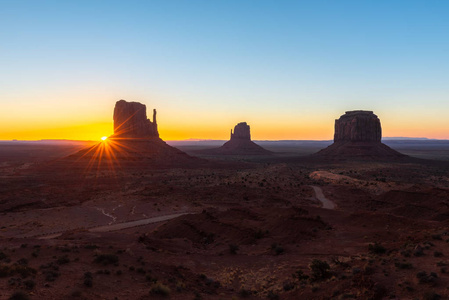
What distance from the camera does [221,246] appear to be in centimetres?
2023

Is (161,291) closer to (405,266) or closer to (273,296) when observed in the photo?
(273,296)

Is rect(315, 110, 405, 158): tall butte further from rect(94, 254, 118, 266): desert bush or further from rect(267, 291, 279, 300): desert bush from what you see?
rect(94, 254, 118, 266): desert bush

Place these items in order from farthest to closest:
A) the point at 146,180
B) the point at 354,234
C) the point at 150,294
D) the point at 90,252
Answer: the point at 146,180
the point at 354,234
the point at 90,252
the point at 150,294

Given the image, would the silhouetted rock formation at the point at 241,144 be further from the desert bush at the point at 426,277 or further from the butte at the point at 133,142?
the desert bush at the point at 426,277

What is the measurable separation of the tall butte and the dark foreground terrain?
74.5 metres

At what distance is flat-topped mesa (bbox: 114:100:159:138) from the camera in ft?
294

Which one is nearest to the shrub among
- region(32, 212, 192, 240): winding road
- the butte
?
region(32, 212, 192, 240): winding road

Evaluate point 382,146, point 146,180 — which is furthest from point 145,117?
point 382,146

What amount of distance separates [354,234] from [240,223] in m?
8.94

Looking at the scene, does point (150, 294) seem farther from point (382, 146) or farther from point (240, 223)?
point (382, 146)

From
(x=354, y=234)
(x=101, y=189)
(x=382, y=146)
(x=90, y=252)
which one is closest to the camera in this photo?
(x=90, y=252)

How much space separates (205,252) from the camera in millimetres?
19125

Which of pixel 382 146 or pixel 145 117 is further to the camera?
pixel 382 146

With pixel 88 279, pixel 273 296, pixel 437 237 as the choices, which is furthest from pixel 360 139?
pixel 88 279
